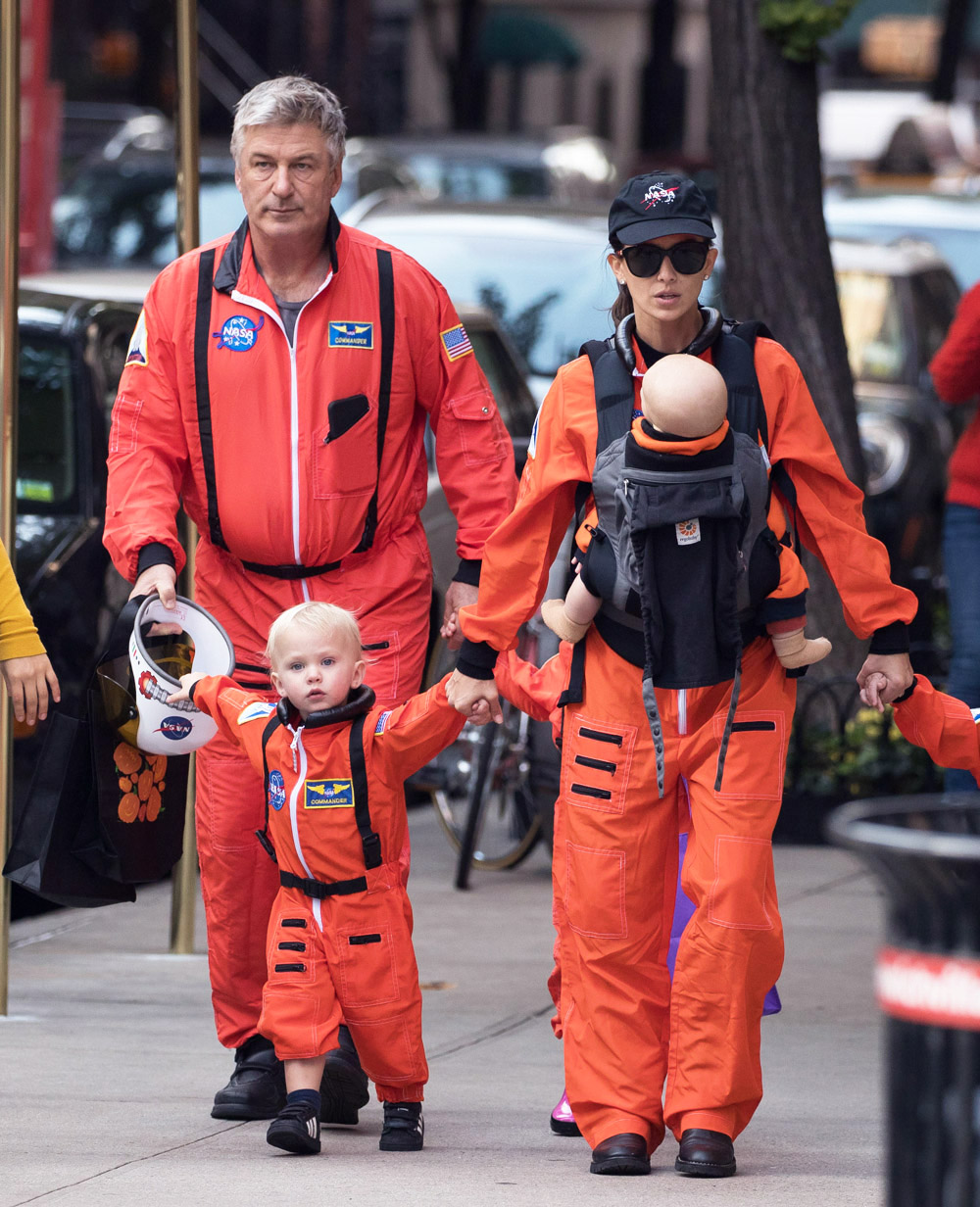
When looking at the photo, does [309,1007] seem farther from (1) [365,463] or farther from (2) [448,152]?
(2) [448,152]

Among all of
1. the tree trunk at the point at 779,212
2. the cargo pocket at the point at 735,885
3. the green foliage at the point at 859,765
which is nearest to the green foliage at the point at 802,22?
the tree trunk at the point at 779,212

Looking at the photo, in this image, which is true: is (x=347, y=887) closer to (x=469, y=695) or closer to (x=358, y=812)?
(x=358, y=812)

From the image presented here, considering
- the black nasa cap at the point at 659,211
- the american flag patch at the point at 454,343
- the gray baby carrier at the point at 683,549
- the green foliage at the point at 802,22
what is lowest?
the gray baby carrier at the point at 683,549

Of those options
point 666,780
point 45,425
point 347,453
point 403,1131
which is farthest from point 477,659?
point 45,425

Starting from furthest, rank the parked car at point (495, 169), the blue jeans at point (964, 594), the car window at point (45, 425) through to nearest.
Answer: the parked car at point (495, 169) < the car window at point (45, 425) < the blue jeans at point (964, 594)

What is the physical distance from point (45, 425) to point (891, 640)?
3.55 m

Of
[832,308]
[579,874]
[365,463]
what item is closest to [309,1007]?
[579,874]

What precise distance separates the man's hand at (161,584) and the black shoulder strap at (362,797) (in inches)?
20.0

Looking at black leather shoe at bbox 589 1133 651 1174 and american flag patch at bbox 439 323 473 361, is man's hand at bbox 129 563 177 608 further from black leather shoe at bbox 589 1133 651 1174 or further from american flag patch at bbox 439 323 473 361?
A: black leather shoe at bbox 589 1133 651 1174

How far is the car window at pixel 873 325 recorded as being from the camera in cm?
1171

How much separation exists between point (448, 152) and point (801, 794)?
12199 millimetres

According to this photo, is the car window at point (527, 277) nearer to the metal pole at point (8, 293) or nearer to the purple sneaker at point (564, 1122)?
the metal pole at point (8, 293)

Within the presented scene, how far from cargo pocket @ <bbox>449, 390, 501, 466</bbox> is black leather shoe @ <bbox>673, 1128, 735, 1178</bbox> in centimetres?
157

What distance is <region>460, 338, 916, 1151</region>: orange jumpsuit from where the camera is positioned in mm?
4504
